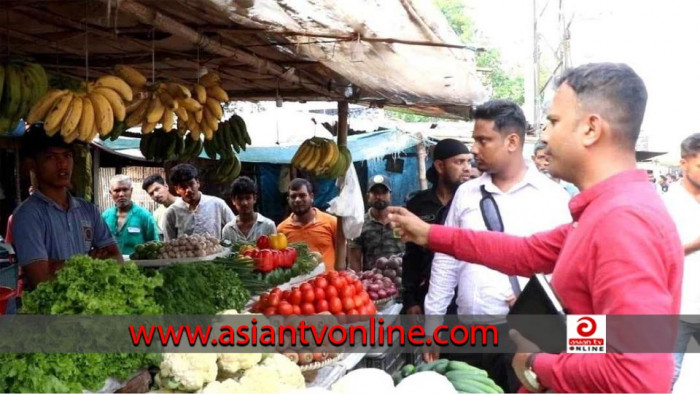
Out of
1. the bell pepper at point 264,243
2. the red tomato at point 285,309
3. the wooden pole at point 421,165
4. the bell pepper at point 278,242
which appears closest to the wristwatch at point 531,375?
the red tomato at point 285,309

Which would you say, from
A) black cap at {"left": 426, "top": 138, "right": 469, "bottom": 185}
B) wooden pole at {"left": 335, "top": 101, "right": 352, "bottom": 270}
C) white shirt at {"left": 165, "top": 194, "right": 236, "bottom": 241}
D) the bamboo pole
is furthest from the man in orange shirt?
black cap at {"left": 426, "top": 138, "right": 469, "bottom": 185}

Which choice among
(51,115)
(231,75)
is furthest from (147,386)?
(231,75)

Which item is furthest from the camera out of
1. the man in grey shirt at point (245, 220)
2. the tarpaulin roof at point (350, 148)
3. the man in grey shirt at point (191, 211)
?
the tarpaulin roof at point (350, 148)

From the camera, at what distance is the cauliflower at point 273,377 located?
9.93ft

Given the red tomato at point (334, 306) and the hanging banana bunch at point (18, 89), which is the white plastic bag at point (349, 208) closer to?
the red tomato at point (334, 306)

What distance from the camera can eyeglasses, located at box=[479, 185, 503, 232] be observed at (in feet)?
11.8

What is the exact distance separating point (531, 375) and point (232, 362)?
5.52 feet

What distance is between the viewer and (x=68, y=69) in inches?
202

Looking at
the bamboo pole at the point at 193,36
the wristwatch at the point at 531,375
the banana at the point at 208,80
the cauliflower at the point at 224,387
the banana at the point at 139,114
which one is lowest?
the cauliflower at the point at 224,387

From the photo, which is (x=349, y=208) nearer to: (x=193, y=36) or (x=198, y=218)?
(x=198, y=218)

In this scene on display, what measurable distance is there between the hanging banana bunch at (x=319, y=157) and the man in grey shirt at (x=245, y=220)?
917 mm

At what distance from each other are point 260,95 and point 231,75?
35.4 inches

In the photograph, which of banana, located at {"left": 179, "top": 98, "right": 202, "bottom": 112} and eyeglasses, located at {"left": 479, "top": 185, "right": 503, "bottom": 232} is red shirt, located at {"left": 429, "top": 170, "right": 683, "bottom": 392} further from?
banana, located at {"left": 179, "top": 98, "right": 202, "bottom": 112}

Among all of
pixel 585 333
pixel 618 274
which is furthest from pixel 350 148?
pixel 618 274
